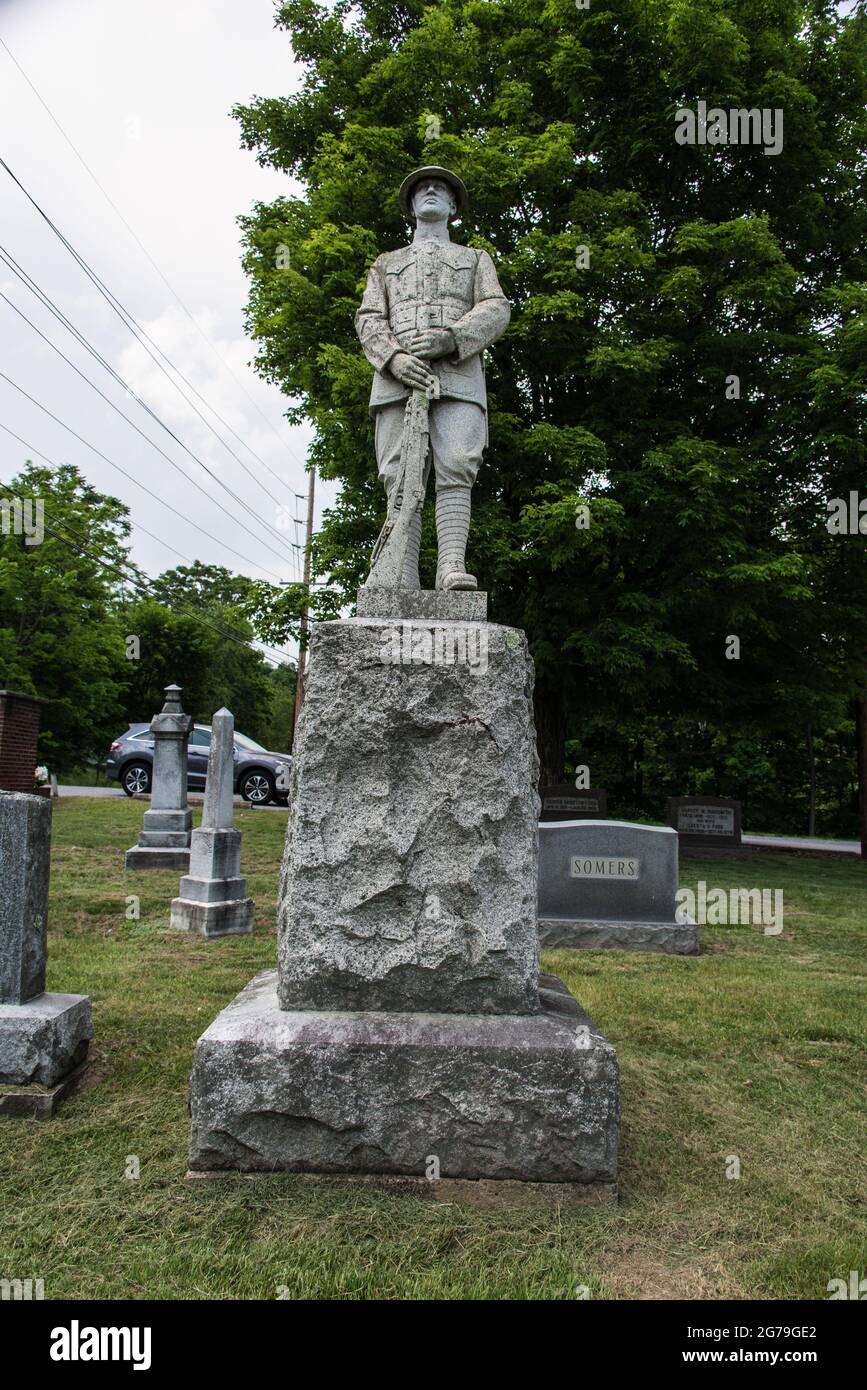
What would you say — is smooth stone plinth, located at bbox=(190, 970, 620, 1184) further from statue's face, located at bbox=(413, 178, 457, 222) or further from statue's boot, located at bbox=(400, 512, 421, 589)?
statue's face, located at bbox=(413, 178, 457, 222)

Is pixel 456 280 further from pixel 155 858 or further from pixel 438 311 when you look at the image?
pixel 155 858

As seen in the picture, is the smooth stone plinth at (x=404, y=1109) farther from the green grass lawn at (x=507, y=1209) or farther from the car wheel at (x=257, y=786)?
the car wheel at (x=257, y=786)

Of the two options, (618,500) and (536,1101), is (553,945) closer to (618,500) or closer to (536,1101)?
(536,1101)

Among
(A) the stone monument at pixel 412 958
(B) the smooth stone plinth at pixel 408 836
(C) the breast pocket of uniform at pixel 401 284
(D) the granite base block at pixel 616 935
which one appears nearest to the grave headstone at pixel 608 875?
(D) the granite base block at pixel 616 935

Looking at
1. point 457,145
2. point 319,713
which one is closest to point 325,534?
point 457,145

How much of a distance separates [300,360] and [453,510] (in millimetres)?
8469

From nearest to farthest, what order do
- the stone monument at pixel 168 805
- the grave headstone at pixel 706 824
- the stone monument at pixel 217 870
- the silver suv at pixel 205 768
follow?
1. the stone monument at pixel 217 870
2. the stone monument at pixel 168 805
3. the grave headstone at pixel 706 824
4. the silver suv at pixel 205 768


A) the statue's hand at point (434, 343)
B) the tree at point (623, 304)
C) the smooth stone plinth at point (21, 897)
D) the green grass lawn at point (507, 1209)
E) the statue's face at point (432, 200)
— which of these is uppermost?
the tree at point (623, 304)

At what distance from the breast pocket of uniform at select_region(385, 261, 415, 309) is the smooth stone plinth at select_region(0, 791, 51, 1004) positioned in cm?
278

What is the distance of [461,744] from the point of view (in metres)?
2.92

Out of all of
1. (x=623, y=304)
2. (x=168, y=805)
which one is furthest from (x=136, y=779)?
(x=623, y=304)

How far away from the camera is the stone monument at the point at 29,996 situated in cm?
316

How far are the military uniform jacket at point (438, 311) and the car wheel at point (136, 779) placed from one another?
15430mm

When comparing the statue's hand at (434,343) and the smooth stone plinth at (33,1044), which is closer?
the smooth stone plinth at (33,1044)
